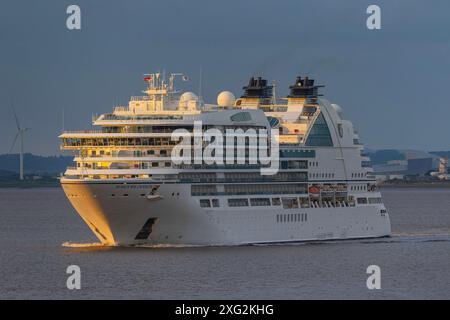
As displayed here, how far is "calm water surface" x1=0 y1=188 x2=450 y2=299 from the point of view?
2527 inches

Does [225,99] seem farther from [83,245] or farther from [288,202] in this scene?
[83,245]

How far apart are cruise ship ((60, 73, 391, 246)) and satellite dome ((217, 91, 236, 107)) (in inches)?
2.5

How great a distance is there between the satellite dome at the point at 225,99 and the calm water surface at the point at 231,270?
424 inches

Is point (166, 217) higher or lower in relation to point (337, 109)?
lower

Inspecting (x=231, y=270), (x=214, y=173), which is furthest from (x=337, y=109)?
(x=231, y=270)

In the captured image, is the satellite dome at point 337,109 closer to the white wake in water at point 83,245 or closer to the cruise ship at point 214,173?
the cruise ship at point 214,173

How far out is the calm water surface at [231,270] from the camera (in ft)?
211

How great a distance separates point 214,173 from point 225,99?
10.7 meters

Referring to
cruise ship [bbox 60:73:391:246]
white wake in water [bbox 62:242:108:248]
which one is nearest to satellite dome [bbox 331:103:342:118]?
cruise ship [bbox 60:73:391:246]

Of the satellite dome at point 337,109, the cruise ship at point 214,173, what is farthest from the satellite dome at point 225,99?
the satellite dome at point 337,109

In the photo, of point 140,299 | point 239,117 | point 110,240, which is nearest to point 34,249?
point 110,240

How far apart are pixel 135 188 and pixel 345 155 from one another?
751 inches

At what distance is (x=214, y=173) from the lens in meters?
79.2

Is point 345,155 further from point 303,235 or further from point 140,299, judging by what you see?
point 140,299
